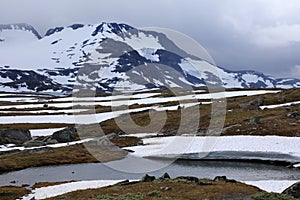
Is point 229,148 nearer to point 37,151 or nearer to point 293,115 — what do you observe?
point 293,115

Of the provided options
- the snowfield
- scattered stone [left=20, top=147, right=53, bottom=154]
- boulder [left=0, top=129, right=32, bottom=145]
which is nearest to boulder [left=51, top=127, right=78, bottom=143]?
boulder [left=0, top=129, right=32, bottom=145]

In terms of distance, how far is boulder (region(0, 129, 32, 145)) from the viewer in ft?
249

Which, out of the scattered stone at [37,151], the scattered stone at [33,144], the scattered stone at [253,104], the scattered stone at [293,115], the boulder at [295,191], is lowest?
the scattered stone at [33,144]

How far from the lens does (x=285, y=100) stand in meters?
101

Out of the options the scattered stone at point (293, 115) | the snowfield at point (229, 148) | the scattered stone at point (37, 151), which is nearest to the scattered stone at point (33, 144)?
the scattered stone at point (37, 151)

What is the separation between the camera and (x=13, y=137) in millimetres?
77375

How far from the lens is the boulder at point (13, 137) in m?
75.8

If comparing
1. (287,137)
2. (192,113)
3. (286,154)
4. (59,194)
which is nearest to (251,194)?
(59,194)

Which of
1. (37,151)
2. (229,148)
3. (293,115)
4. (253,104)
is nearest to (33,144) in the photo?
(37,151)

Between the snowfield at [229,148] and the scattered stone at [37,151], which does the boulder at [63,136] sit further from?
the snowfield at [229,148]

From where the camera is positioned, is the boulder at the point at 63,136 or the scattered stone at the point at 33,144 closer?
the scattered stone at the point at 33,144

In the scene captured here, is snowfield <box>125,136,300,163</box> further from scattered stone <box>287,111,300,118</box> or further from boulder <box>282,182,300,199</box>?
boulder <box>282,182,300,199</box>

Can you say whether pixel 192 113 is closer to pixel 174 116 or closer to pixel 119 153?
pixel 174 116

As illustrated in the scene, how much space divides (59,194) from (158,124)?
2246 inches
